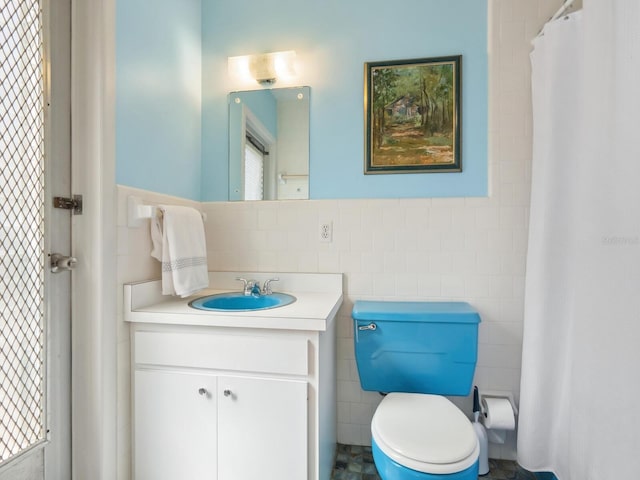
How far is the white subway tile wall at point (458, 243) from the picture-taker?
1487 mm

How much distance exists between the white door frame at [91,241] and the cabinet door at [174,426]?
4.7 inches

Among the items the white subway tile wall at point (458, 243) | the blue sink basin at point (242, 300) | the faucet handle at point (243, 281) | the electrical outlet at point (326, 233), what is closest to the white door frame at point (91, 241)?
the white subway tile wall at point (458, 243)

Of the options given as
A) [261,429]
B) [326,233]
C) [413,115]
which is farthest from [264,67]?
[261,429]

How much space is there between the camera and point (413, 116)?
159cm

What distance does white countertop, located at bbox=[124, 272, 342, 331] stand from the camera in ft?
3.56

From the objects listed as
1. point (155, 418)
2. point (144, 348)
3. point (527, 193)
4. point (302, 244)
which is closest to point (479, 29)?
point (527, 193)

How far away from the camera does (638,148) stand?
83 cm

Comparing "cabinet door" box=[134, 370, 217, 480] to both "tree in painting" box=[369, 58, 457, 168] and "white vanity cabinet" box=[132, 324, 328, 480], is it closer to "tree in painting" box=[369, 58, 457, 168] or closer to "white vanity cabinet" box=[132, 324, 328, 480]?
"white vanity cabinet" box=[132, 324, 328, 480]

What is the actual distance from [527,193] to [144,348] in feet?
6.05

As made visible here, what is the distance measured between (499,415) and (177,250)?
63.7 inches

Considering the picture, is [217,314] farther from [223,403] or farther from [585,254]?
[585,254]

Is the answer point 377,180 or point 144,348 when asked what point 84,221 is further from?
point 377,180

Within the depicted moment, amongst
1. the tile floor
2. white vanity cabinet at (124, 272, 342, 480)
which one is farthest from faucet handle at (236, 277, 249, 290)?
the tile floor

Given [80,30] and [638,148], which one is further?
[80,30]
